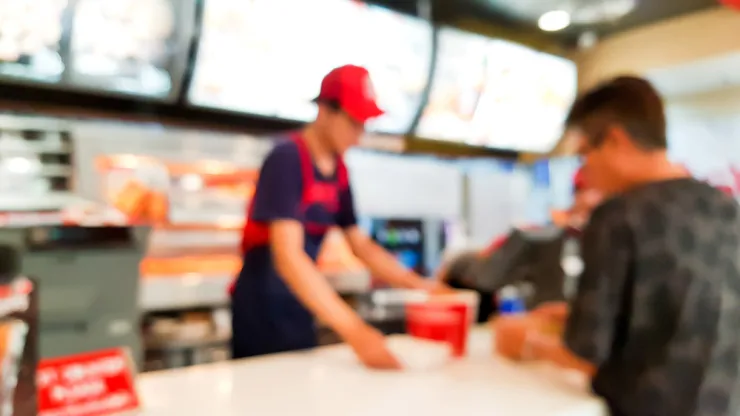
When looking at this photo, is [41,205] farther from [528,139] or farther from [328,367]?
[528,139]

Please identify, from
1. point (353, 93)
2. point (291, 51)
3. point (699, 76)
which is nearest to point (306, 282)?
point (353, 93)

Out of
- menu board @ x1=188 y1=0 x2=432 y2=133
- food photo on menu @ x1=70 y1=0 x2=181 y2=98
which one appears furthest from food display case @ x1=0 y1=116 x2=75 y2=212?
menu board @ x1=188 y1=0 x2=432 y2=133

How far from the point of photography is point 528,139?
14.2 ft

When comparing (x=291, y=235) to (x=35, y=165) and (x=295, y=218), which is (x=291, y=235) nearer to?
(x=295, y=218)

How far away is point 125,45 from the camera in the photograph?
2.46 metres

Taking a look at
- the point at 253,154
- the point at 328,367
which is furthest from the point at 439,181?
the point at 328,367

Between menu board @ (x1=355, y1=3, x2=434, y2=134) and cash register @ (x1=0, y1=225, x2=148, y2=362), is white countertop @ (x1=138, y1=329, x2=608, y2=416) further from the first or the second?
menu board @ (x1=355, y1=3, x2=434, y2=134)

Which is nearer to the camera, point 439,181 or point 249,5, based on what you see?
point 249,5

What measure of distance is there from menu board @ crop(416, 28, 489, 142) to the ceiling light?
0.52 m

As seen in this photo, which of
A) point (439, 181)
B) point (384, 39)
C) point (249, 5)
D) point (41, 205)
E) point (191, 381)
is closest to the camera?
point (191, 381)

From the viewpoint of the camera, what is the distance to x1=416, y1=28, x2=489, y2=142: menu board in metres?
3.63

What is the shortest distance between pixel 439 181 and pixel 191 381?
260cm

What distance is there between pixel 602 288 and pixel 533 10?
126 inches

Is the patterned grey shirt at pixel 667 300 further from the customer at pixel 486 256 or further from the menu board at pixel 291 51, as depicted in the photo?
the menu board at pixel 291 51
